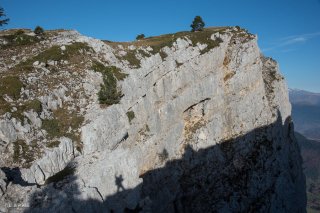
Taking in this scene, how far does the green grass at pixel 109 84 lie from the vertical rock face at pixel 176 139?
2.61ft

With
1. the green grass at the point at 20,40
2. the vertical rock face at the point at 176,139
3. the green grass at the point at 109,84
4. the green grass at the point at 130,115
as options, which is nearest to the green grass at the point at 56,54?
the vertical rock face at the point at 176,139

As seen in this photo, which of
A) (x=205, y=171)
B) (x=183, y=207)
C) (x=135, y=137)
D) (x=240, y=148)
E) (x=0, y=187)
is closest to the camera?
(x=0, y=187)

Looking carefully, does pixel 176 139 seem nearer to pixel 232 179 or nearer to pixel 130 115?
pixel 130 115

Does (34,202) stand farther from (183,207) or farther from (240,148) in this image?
(240,148)

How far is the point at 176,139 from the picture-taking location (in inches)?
1923

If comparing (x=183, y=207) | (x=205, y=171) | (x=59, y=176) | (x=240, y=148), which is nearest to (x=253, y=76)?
(x=240, y=148)

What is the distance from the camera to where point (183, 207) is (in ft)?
157

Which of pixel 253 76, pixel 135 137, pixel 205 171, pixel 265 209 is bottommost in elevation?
pixel 265 209

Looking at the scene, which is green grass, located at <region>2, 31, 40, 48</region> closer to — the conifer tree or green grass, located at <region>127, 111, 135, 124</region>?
green grass, located at <region>127, 111, 135, 124</region>

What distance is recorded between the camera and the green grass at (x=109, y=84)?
112 feet

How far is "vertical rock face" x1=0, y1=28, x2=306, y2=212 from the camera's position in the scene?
81.8 feet

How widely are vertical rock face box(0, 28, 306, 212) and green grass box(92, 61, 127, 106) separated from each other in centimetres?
80

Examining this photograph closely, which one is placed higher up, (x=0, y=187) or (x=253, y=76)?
(x=253, y=76)

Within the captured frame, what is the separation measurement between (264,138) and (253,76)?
12.9 m
